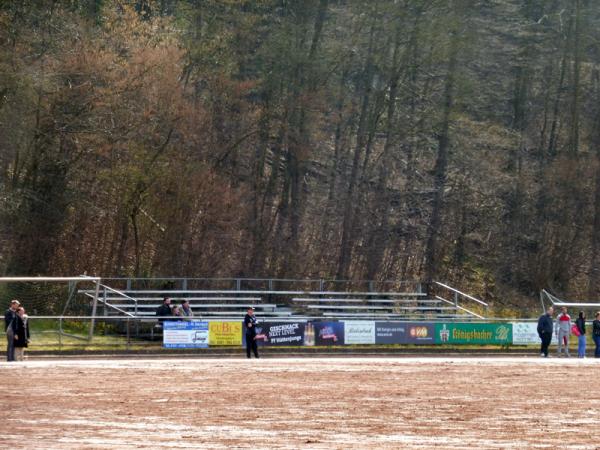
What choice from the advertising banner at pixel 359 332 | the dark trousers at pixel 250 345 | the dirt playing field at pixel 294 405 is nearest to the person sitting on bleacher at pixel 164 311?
the dark trousers at pixel 250 345

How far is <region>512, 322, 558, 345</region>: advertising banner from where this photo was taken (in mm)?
44625

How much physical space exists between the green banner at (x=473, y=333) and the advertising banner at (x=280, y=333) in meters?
5.37

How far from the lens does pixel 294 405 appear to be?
22.3m

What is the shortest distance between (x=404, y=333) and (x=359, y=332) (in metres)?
1.72

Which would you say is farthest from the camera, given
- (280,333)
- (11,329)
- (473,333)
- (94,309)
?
(473,333)

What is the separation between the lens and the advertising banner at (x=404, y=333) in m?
42.6

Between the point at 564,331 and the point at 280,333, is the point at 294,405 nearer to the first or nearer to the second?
the point at 280,333

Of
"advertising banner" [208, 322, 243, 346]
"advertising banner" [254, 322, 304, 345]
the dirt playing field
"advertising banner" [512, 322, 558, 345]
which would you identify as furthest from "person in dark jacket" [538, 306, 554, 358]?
"advertising banner" [208, 322, 243, 346]

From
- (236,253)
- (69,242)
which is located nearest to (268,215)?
(236,253)

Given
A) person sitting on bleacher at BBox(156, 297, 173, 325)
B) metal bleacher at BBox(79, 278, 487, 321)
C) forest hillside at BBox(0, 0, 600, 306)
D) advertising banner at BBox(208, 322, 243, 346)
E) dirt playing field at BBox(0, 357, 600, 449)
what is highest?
forest hillside at BBox(0, 0, 600, 306)

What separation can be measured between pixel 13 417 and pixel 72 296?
21728mm

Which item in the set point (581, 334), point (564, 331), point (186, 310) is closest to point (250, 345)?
point (186, 310)

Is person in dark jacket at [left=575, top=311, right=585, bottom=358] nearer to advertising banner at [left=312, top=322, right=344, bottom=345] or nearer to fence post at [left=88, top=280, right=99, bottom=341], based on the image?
advertising banner at [left=312, top=322, right=344, bottom=345]

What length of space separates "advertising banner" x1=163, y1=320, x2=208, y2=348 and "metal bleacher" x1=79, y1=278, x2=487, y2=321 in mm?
1748
